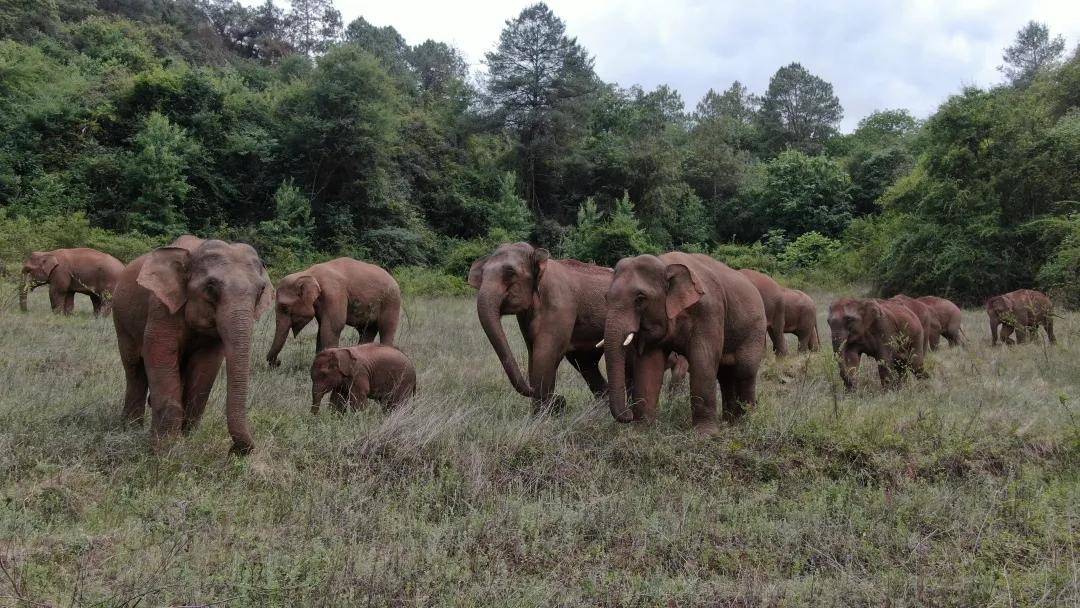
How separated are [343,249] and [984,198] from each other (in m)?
27.7

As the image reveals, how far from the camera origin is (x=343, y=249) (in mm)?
37375

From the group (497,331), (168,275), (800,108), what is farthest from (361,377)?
(800,108)

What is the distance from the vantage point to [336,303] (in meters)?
12.2

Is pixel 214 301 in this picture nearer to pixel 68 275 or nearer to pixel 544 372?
pixel 544 372

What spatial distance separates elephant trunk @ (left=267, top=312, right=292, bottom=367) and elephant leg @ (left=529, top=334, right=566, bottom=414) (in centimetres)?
462

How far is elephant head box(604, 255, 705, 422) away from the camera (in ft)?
23.8

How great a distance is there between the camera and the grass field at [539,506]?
173 inches

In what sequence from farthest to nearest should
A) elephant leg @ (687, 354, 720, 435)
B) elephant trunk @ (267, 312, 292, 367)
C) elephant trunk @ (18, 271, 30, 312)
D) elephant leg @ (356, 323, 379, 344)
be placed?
elephant trunk @ (18, 271, 30, 312)
elephant leg @ (356, 323, 379, 344)
elephant trunk @ (267, 312, 292, 367)
elephant leg @ (687, 354, 720, 435)

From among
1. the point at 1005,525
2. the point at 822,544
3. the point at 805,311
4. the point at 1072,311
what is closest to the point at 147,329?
the point at 822,544

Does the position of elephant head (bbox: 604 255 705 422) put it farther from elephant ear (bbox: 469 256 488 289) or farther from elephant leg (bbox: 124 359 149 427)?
elephant leg (bbox: 124 359 149 427)

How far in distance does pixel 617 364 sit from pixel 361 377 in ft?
10.7

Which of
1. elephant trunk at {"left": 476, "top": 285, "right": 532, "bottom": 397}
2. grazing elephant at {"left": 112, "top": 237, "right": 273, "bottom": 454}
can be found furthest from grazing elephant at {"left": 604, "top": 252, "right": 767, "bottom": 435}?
grazing elephant at {"left": 112, "top": 237, "right": 273, "bottom": 454}

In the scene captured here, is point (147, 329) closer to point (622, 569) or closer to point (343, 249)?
point (622, 569)

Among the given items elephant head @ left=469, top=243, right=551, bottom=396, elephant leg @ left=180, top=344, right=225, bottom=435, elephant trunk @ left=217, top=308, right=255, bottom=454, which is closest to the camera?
elephant trunk @ left=217, top=308, right=255, bottom=454
